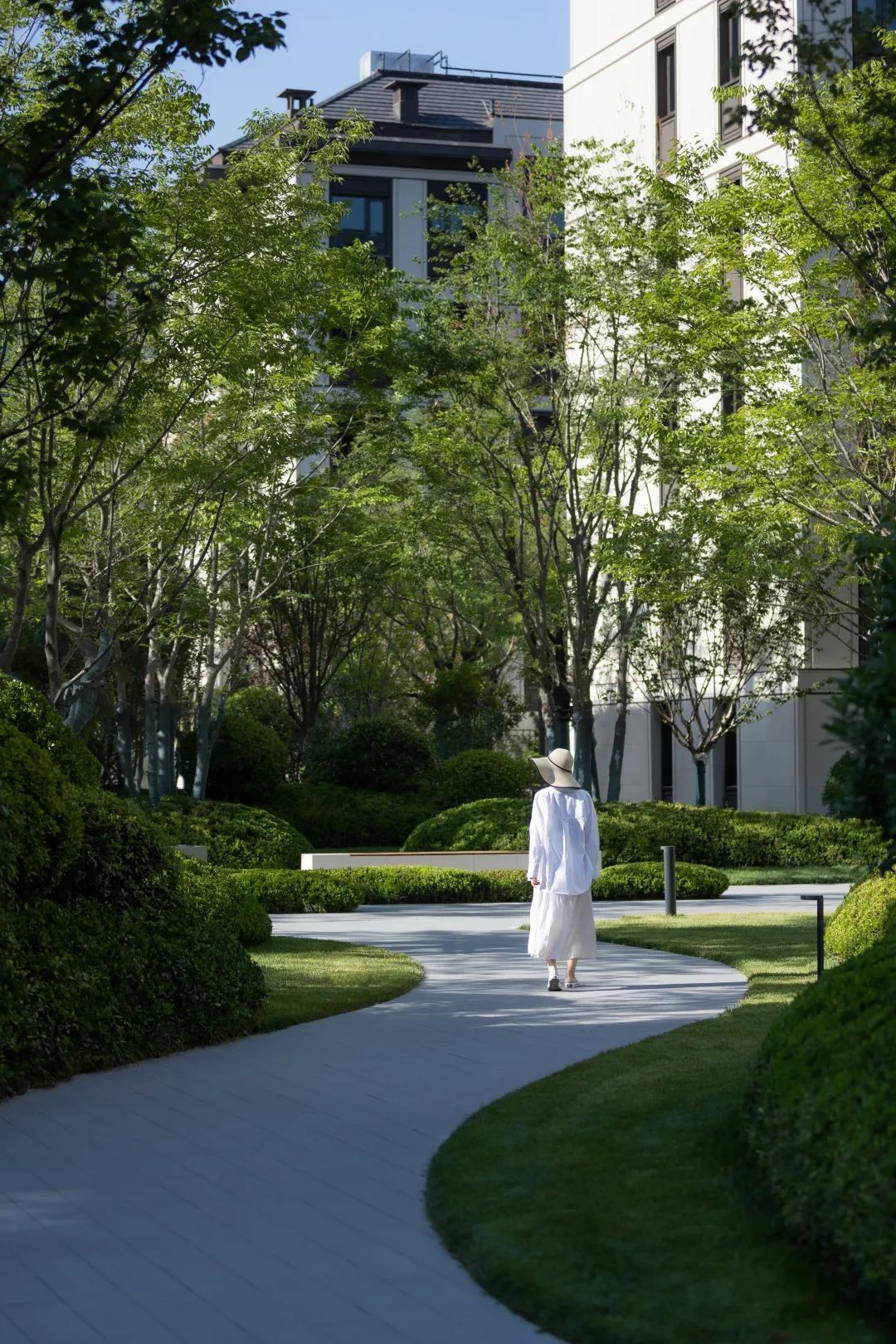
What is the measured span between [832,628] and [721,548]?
6.21 m

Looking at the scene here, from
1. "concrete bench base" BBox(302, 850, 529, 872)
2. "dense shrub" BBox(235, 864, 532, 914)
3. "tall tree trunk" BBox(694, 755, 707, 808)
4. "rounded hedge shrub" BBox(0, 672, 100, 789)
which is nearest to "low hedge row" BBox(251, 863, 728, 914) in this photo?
"dense shrub" BBox(235, 864, 532, 914)

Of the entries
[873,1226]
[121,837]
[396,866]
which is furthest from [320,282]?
[873,1226]

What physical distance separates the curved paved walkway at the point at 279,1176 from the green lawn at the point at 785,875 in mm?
10619

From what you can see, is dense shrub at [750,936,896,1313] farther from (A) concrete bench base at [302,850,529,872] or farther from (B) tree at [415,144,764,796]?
(B) tree at [415,144,764,796]

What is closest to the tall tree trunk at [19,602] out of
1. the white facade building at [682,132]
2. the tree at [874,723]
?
the tree at [874,723]

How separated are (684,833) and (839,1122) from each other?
61.8 ft

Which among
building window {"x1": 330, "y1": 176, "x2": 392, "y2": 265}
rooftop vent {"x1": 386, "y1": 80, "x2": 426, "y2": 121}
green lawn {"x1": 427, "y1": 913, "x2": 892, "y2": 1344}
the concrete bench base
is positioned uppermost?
rooftop vent {"x1": 386, "y1": 80, "x2": 426, "y2": 121}

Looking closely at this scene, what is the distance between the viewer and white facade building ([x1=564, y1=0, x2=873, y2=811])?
30.5 m

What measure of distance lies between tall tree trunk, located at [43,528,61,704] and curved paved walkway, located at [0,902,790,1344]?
5.69 meters

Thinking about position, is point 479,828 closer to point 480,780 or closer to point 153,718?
point 480,780

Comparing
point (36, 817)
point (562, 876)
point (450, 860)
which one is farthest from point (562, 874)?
point (450, 860)

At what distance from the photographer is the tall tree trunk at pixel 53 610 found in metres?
14.4

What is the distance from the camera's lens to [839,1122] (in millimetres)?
4719

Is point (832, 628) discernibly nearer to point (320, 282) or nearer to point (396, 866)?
point (396, 866)
